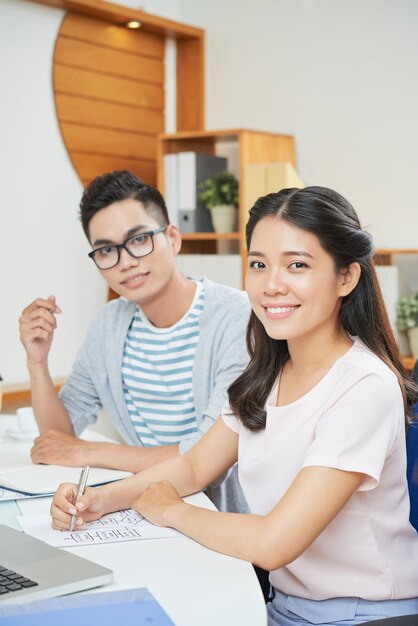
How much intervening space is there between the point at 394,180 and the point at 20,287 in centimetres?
159

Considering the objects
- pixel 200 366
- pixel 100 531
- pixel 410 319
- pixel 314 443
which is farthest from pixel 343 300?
pixel 410 319

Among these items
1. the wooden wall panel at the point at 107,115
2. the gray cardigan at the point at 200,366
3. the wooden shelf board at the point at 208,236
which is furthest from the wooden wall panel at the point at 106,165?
the gray cardigan at the point at 200,366

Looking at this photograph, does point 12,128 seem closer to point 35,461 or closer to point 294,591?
point 35,461

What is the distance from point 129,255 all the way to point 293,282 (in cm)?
77

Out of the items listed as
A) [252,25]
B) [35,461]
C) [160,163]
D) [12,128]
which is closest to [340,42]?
[252,25]

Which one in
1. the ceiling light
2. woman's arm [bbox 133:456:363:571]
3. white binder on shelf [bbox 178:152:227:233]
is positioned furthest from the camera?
the ceiling light

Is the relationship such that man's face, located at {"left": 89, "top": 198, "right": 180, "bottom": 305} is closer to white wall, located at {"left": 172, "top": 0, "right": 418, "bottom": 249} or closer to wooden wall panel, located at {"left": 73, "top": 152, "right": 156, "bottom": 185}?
white wall, located at {"left": 172, "top": 0, "right": 418, "bottom": 249}

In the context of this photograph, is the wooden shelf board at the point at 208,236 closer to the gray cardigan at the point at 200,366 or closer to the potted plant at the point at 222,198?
the potted plant at the point at 222,198

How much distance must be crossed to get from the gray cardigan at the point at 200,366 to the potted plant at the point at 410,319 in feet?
4.26

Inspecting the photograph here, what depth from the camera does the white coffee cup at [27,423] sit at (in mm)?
2146

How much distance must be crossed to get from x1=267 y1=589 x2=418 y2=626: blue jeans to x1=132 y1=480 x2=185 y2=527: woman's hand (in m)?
0.24

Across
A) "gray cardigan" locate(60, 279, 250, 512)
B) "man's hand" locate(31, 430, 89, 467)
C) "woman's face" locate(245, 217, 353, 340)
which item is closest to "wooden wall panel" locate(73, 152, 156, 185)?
"gray cardigan" locate(60, 279, 250, 512)

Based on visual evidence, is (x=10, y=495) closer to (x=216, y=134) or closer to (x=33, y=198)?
(x=33, y=198)

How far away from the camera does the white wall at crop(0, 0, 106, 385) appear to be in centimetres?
358
